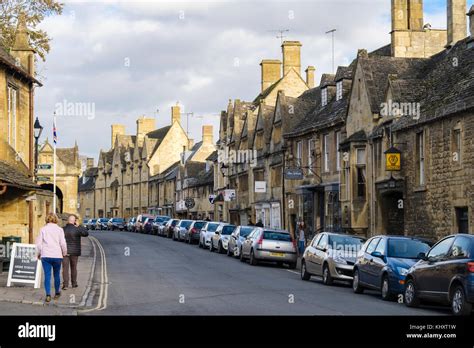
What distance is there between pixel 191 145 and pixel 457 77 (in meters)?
72.8

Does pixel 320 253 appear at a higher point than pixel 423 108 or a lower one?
lower

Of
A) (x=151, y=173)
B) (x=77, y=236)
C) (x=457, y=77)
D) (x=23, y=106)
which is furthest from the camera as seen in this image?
(x=151, y=173)

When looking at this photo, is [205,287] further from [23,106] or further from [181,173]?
[181,173]

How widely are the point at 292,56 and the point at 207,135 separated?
1074 inches

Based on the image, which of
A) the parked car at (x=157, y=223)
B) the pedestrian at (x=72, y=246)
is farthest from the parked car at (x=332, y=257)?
the parked car at (x=157, y=223)

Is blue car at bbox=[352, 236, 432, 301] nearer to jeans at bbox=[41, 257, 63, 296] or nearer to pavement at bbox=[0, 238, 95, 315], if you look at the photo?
pavement at bbox=[0, 238, 95, 315]

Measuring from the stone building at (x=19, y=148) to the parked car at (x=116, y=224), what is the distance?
4862cm

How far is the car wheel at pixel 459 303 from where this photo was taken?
14.7m

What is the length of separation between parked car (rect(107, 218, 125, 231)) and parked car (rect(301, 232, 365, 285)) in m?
58.9

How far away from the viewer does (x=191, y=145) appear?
3944 inches

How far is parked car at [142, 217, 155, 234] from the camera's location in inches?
2633

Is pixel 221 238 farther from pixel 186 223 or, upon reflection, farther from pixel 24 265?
pixel 24 265

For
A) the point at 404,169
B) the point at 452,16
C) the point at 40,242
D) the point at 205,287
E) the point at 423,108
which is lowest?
the point at 205,287
